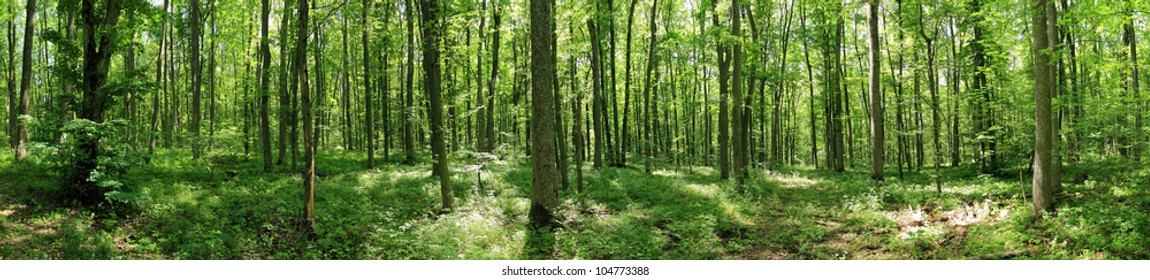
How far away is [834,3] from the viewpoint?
17203 mm

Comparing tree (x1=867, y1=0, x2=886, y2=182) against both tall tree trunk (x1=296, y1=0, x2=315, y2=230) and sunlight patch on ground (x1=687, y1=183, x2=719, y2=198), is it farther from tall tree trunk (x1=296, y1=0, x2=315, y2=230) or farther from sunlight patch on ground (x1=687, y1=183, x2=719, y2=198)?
tall tree trunk (x1=296, y1=0, x2=315, y2=230)

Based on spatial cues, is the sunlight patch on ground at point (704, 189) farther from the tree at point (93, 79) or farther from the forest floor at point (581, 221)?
the tree at point (93, 79)

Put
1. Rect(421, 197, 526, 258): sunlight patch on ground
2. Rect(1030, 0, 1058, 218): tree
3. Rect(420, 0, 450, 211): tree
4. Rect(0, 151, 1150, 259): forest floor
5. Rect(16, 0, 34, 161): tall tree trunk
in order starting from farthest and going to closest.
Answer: Rect(16, 0, 34, 161): tall tree trunk → Rect(420, 0, 450, 211): tree → Rect(421, 197, 526, 258): sunlight patch on ground → Rect(1030, 0, 1058, 218): tree → Rect(0, 151, 1150, 259): forest floor

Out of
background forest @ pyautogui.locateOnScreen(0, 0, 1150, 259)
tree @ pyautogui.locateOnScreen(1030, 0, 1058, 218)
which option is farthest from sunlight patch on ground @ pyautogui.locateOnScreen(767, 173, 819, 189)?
tree @ pyautogui.locateOnScreen(1030, 0, 1058, 218)

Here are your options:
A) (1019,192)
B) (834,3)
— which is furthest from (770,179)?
(1019,192)

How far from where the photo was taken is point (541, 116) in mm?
10344

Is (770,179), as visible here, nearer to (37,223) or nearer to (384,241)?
(384,241)

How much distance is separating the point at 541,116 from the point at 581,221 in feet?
8.17

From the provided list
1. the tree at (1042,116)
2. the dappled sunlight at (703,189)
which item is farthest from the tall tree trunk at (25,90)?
the tree at (1042,116)

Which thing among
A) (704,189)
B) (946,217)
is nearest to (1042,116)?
(946,217)

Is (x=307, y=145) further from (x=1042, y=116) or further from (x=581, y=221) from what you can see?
(x=1042, y=116)

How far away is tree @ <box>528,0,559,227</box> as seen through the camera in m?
10.3

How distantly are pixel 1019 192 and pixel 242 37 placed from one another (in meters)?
25.3

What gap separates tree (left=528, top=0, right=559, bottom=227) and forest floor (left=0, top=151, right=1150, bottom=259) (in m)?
0.46
